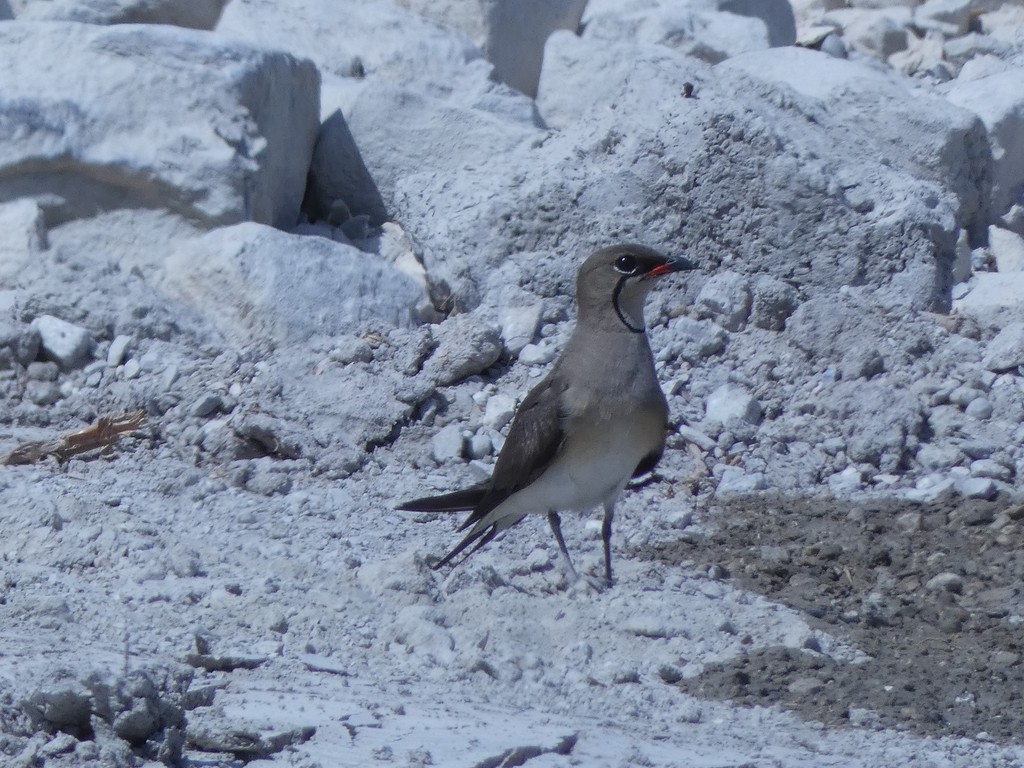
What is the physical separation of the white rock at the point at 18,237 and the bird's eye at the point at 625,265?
3141 millimetres

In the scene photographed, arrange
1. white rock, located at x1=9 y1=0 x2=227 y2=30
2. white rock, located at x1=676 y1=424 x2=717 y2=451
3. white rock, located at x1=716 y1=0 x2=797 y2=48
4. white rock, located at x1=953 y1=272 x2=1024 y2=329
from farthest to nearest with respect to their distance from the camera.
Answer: white rock, located at x1=716 y1=0 x2=797 y2=48, white rock, located at x1=9 y1=0 x2=227 y2=30, white rock, located at x1=953 y1=272 x2=1024 y2=329, white rock, located at x1=676 y1=424 x2=717 y2=451

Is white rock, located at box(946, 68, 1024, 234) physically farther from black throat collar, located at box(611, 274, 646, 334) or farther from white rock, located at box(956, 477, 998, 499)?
black throat collar, located at box(611, 274, 646, 334)

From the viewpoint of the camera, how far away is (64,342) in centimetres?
729

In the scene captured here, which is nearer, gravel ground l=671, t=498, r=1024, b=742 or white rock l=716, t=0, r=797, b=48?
gravel ground l=671, t=498, r=1024, b=742

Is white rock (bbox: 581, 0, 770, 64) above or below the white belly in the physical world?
above

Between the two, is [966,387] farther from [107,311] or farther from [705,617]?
[107,311]

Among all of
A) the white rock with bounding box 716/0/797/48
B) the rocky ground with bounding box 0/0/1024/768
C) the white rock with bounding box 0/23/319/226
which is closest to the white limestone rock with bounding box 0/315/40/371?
the rocky ground with bounding box 0/0/1024/768

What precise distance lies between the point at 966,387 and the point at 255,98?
373cm

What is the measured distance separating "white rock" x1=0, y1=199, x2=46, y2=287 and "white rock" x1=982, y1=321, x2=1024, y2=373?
443 centimetres

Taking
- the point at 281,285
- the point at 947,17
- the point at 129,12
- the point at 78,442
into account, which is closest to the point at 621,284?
the point at 281,285

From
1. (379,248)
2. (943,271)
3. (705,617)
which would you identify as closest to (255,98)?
(379,248)

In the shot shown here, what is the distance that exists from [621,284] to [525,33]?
4861mm

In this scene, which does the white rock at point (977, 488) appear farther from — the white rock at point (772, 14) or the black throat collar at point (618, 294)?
the white rock at point (772, 14)

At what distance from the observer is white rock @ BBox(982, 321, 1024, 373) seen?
7223 mm
